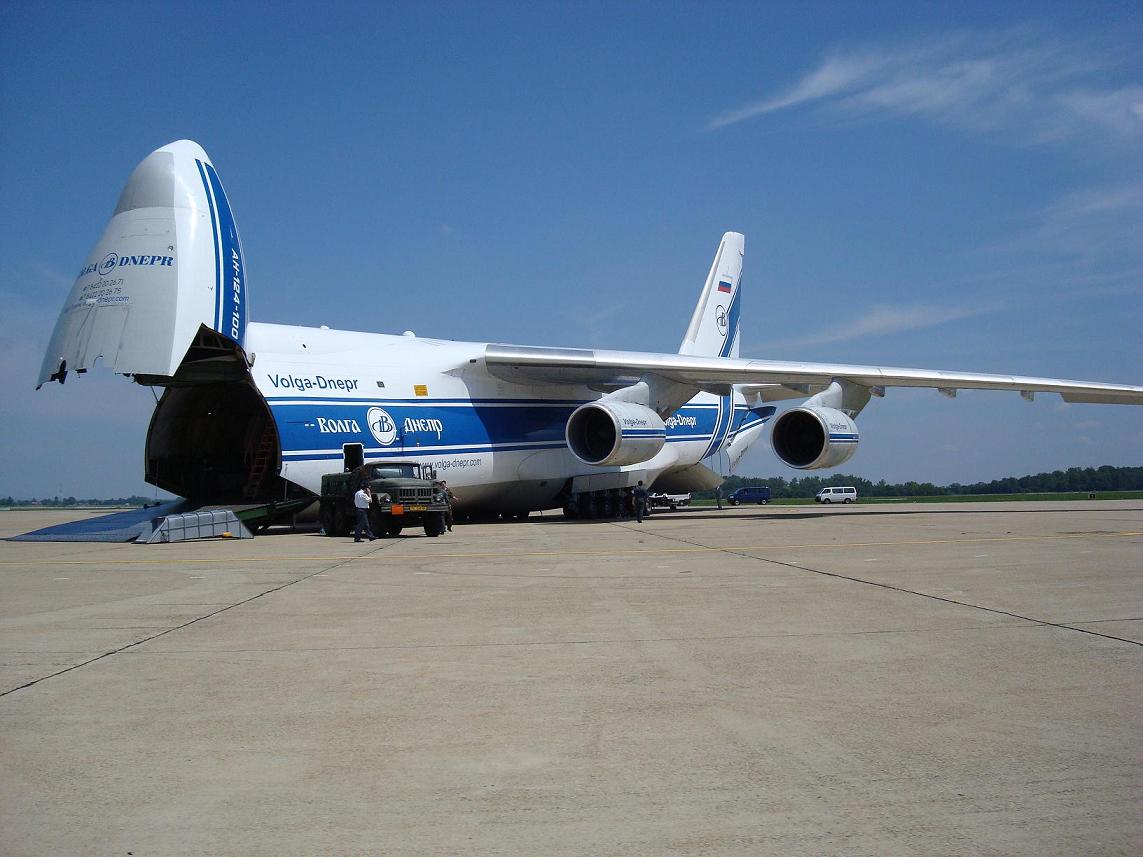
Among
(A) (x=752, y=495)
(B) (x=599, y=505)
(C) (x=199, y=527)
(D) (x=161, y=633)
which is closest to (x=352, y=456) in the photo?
(C) (x=199, y=527)

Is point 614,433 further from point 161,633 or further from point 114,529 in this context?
point 161,633

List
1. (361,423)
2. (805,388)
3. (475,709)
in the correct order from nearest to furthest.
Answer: (475,709) < (361,423) < (805,388)

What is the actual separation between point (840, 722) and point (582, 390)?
19757 millimetres

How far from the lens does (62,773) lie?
3.63 metres

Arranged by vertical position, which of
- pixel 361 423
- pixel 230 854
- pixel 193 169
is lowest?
pixel 230 854

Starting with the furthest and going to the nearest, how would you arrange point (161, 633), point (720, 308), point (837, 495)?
1. point (837, 495)
2. point (720, 308)
3. point (161, 633)

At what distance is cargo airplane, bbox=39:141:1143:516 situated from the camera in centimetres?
1505

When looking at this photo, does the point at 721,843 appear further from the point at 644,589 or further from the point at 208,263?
the point at 208,263

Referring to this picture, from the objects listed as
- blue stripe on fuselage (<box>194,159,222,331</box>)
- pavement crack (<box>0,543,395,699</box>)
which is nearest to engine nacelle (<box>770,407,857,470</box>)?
blue stripe on fuselage (<box>194,159,222,331</box>)

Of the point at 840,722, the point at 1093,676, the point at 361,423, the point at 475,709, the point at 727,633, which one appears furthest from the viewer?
the point at 361,423

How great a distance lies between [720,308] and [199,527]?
1768cm

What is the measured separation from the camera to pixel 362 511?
15664mm

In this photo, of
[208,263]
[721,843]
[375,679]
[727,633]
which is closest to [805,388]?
[208,263]

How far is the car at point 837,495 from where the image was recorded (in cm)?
4903
